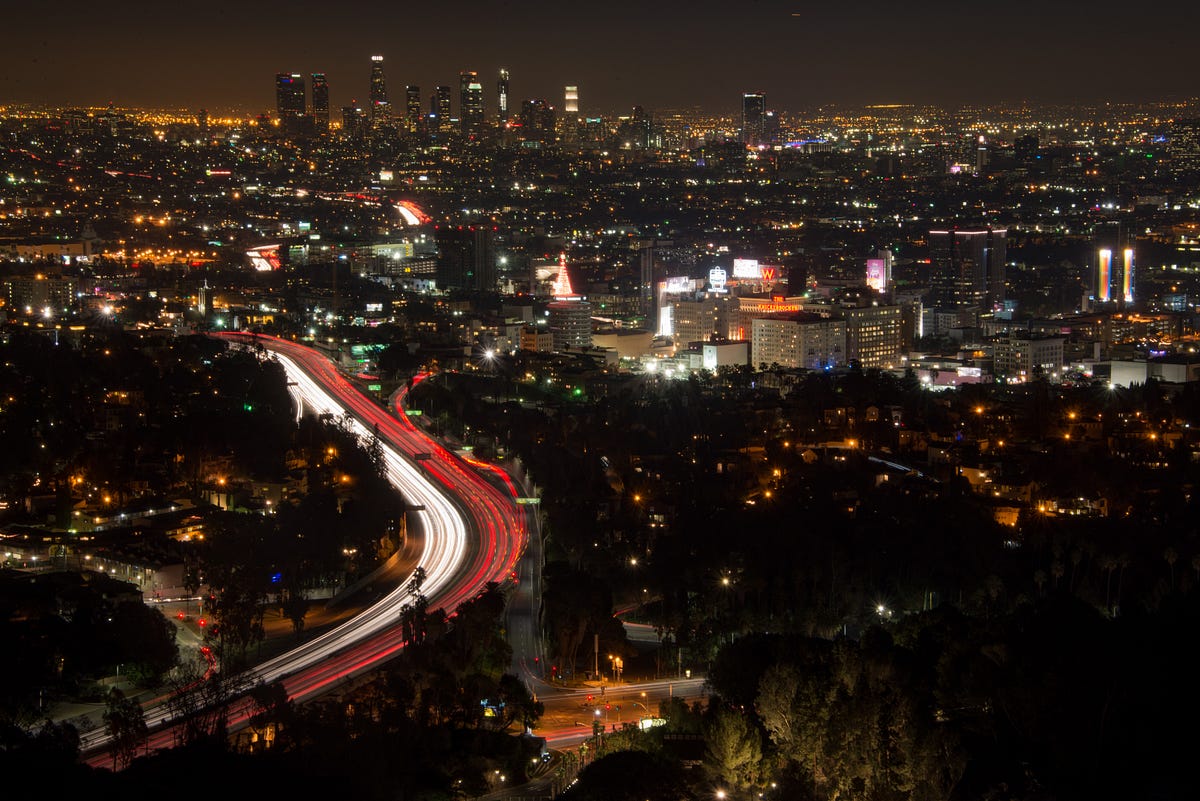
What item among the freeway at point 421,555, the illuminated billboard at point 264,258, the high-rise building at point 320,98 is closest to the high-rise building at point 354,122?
the high-rise building at point 320,98

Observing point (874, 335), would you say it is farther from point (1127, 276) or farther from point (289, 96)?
point (289, 96)

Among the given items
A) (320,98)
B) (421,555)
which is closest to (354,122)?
(320,98)

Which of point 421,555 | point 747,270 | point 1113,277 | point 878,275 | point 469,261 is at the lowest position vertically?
point 421,555

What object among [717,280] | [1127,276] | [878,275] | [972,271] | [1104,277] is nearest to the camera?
[717,280]

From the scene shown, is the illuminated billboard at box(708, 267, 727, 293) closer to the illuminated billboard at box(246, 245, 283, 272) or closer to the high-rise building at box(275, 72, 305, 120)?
the illuminated billboard at box(246, 245, 283, 272)

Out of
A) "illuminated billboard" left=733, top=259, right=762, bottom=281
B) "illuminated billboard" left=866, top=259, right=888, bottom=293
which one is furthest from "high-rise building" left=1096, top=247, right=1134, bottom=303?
"illuminated billboard" left=733, top=259, right=762, bottom=281
